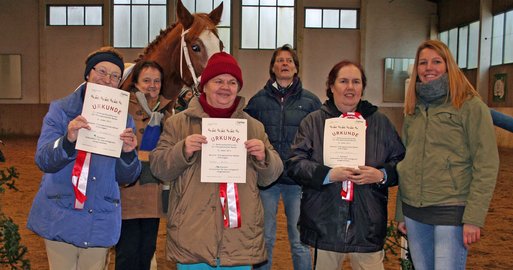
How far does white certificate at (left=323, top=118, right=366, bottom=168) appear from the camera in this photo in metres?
3.00

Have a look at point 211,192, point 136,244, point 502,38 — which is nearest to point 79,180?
point 211,192

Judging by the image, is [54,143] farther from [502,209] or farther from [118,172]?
[502,209]

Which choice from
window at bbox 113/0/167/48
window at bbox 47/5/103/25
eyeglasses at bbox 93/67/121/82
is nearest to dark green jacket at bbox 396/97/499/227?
eyeglasses at bbox 93/67/121/82

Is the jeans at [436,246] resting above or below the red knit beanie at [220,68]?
below

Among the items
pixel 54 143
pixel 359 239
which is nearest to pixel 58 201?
pixel 54 143

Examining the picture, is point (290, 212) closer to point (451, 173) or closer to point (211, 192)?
point (211, 192)

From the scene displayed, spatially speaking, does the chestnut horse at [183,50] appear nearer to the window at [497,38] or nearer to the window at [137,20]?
the window at [497,38]

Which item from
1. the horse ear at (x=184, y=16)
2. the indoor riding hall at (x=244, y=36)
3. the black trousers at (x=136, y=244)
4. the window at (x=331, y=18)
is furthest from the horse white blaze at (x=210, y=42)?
the window at (x=331, y=18)

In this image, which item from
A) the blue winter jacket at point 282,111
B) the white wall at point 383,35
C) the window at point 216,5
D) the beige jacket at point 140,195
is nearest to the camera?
the beige jacket at point 140,195

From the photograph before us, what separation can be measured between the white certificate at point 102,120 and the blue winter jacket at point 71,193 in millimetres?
102

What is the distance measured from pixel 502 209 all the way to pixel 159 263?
573cm

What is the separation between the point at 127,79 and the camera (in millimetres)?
4340

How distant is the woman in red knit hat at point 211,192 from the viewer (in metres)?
2.73

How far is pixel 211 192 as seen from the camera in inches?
110
